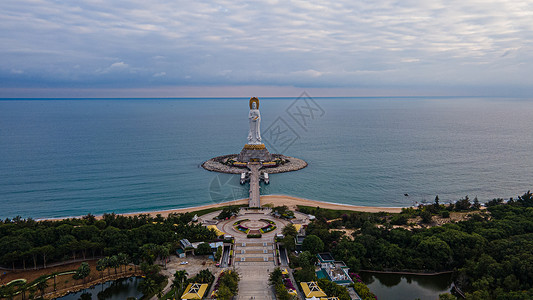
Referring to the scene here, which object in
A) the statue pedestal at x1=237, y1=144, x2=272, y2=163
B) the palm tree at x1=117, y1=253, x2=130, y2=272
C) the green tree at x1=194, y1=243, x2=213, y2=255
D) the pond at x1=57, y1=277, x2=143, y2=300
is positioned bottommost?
the pond at x1=57, y1=277, x2=143, y2=300

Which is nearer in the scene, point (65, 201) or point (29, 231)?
point (29, 231)

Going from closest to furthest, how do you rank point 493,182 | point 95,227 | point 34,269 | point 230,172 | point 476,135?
point 34,269 → point 95,227 → point 493,182 → point 230,172 → point 476,135

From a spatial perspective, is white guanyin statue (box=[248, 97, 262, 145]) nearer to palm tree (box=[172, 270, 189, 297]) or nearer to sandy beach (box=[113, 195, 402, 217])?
sandy beach (box=[113, 195, 402, 217])

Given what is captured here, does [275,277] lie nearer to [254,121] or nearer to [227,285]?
[227,285]

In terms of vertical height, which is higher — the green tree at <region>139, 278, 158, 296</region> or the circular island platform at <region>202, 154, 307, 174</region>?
the circular island platform at <region>202, 154, 307, 174</region>

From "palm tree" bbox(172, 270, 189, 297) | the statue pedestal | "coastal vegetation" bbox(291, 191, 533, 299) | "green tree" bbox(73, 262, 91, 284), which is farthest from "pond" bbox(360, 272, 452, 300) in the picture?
the statue pedestal

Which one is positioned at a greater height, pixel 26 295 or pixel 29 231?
pixel 29 231

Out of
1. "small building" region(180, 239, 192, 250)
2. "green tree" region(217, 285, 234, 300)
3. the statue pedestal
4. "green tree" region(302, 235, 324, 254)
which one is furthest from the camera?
the statue pedestal

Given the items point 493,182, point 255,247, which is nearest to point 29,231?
point 255,247

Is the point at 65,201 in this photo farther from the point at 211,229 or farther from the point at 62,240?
the point at 211,229
